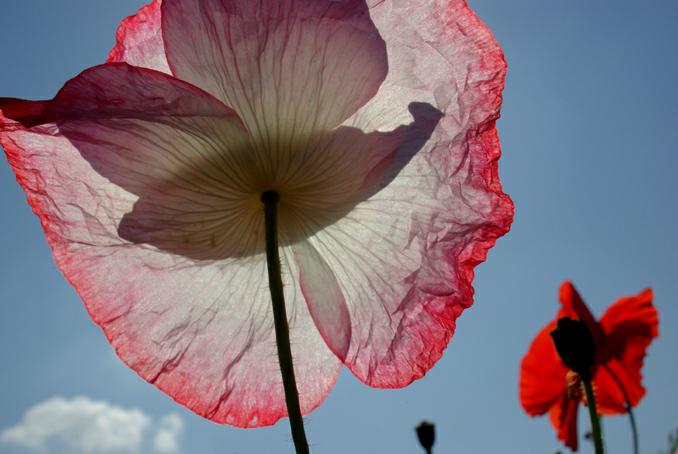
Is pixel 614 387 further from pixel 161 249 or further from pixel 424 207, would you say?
pixel 161 249

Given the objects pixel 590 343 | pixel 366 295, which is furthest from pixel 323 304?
pixel 590 343

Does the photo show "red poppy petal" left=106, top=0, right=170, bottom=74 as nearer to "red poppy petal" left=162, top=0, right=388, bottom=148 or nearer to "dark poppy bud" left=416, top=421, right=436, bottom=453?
"red poppy petal" left=162, top=0, right=388, bottom=148

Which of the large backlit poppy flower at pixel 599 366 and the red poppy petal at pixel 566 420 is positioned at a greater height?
the large backlit poppy flower at pixel 599 366

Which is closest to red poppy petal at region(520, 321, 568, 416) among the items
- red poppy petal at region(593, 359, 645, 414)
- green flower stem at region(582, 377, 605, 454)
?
red poppy petal at region(593, 359, 645, 414)

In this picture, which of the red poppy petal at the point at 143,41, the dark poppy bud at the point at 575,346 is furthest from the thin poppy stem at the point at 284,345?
the dark poppy bud at the point at 575,346

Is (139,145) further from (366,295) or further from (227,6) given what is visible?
(366,295)

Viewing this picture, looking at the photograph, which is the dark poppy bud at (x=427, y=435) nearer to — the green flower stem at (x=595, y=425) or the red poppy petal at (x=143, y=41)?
the green flower stem at (x=595, y=425)

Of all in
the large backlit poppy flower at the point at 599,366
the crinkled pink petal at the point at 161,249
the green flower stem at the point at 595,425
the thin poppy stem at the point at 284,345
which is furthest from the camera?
the large backlit poppy flower at the point at 599,366
